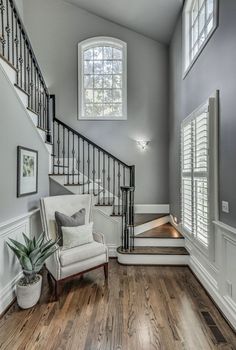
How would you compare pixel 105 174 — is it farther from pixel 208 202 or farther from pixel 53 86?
pixel 208 202

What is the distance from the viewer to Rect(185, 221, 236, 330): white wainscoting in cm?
214

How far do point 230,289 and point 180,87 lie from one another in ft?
10.8

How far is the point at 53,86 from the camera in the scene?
16.4 feet

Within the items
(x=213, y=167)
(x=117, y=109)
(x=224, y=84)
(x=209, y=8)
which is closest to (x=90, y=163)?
(x=117, y=109)

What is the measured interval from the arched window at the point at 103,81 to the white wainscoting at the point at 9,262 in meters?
2.98

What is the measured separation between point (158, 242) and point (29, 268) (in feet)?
6.97

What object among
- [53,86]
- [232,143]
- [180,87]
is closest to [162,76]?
[180,87]

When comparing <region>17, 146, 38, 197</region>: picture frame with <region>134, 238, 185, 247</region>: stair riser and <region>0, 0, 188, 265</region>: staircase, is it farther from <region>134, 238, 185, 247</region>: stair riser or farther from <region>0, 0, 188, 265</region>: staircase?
<region>134, 238, 185, 247</region>: stair riser

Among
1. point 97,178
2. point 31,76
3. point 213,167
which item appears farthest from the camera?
point 97,178

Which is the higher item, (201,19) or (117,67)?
(117,67)

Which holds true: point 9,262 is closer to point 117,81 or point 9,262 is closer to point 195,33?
point 195,33

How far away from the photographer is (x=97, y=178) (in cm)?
496

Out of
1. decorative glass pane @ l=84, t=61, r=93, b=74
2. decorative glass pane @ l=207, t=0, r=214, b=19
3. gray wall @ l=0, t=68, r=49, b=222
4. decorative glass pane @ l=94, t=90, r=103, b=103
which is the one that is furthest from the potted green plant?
decorative glass pane @ l=84, t=61, r=93, b=74

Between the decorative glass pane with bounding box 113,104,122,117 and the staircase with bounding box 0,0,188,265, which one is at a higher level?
the decorative glass pane with bounding box 113,104,122,117
